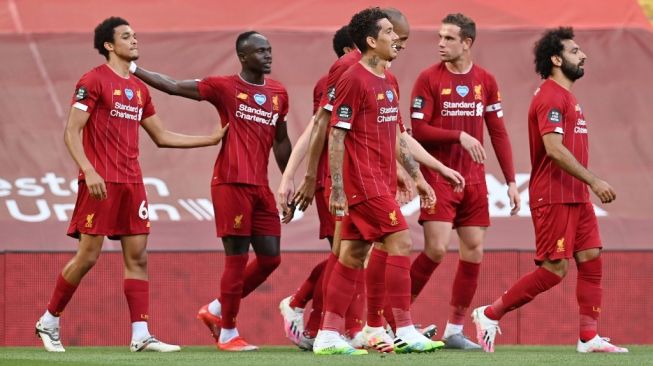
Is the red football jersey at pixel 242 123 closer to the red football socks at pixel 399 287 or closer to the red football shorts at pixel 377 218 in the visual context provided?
the red football shorts at pixel 377 218

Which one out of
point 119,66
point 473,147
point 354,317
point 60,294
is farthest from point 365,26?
point 60,294

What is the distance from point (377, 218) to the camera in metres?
8.13

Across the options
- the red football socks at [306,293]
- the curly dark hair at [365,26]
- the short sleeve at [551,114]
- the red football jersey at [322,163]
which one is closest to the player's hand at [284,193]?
the red football jersey at [322,163]

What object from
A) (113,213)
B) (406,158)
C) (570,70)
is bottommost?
(113,213)

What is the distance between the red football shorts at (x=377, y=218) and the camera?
320 inches

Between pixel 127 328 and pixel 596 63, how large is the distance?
596 centimetres

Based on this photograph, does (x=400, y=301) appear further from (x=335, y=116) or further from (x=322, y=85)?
(x=322, y=85)

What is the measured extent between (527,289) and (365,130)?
1667 mm

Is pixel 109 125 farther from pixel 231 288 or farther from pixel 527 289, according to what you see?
pixel 527 289

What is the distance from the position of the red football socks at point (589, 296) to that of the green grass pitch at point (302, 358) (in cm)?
20

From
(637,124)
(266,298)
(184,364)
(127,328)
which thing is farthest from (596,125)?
(184,364)

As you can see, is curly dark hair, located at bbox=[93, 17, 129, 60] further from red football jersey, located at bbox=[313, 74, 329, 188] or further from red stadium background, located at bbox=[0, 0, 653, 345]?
red stadium background, located at bbox=[0, 0, 653, 345]

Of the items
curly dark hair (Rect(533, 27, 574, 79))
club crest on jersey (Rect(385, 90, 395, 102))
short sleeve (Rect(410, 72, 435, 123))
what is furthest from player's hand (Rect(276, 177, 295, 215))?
curly dark hair (Rect(533, 27, 574, 79))

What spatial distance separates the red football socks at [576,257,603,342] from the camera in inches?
354
